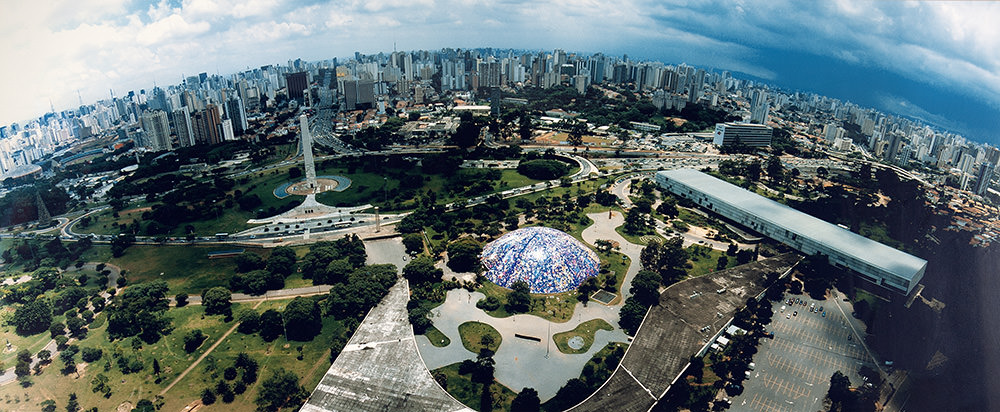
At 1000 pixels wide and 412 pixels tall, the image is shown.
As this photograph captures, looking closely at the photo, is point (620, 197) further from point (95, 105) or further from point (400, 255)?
point (95, 105)

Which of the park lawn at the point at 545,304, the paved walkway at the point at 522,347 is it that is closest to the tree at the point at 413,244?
the paved walkway at the point at 522,347

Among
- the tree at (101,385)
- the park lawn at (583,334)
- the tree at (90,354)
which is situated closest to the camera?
the tree at (101,385)

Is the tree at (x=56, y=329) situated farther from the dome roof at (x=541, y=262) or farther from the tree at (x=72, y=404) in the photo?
the dome roof at (x=541, y=262)

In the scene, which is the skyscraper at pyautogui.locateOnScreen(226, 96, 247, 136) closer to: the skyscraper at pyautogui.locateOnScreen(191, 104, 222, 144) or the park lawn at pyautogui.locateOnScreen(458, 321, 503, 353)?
the skyscraper at pyautogui.locateOnScreen(191, 104, 222, 144)

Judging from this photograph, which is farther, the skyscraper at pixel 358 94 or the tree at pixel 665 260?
the skyscraper at pixel 358 94

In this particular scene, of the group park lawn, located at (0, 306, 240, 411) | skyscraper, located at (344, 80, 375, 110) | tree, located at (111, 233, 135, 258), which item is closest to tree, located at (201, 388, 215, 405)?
park lawn, located at (0, 306, 240, 411)

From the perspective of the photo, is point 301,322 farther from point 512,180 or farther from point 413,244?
point 512,180

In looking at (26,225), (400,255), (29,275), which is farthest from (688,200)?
(26,225)
